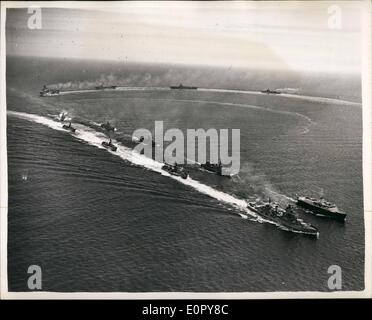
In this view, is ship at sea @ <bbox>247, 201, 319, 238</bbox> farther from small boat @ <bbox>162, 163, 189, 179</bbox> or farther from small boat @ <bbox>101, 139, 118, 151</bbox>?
small boat @ <bbox>101, 139, 118, 151</bbox>

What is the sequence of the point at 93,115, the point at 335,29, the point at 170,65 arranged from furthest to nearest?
the point at 93,115, the point at 170,65, the point at 335,29

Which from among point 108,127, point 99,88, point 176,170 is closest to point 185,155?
point 176,170

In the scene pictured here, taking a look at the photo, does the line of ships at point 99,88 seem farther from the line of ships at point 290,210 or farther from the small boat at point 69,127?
the line of ships at point 290,210

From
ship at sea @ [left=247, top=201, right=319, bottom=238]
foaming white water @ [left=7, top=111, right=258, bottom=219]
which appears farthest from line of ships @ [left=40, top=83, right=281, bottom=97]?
ship at sea @ [left=247, top=201, right=319, bottom=238]

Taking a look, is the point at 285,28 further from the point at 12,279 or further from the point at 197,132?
the point at 12,279

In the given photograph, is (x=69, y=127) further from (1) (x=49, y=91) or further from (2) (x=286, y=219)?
(2) (x=286, y=219)
